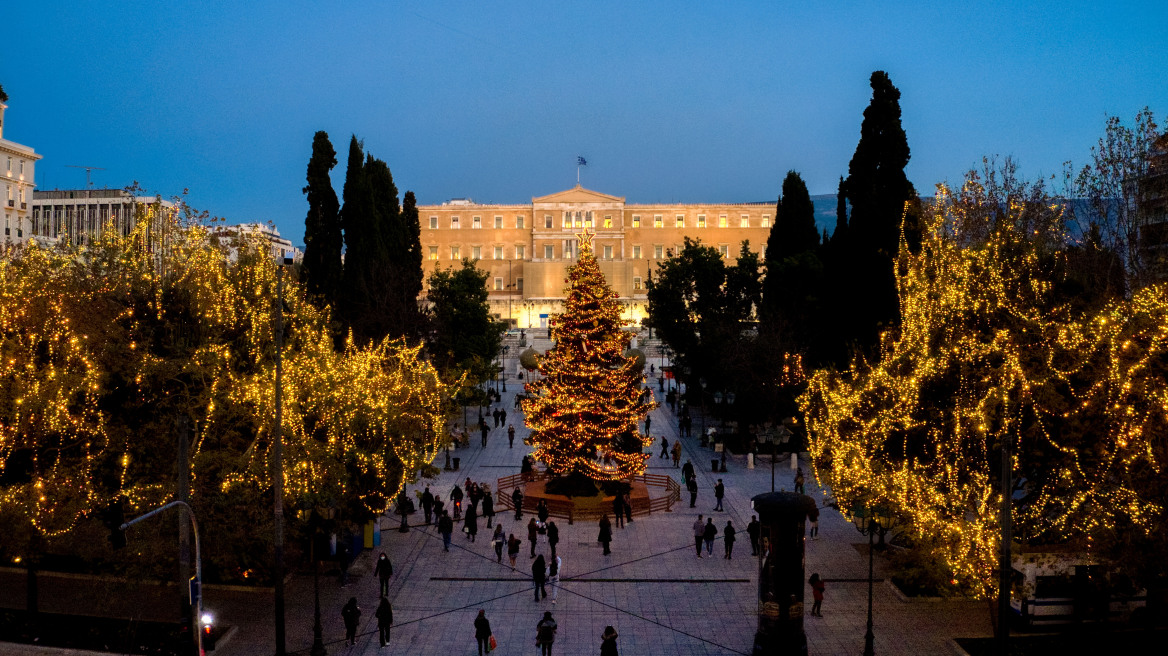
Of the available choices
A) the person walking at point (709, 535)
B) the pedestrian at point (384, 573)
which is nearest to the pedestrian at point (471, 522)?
the pedestrian at point (384, 573)

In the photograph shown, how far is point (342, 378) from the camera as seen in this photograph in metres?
19.8

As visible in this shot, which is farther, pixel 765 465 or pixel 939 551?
pixel 765 465

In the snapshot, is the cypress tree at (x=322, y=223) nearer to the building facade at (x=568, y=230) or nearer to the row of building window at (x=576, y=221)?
the building facade at (x=568, y=230)

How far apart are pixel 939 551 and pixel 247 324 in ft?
47.5

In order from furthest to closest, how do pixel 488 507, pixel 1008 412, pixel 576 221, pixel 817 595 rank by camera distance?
1. pixel 576 221
2. pixel 488 507
3. pixel 817 595
4. pixel 1008 412

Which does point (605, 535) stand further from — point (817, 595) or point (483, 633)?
point (483, 633)

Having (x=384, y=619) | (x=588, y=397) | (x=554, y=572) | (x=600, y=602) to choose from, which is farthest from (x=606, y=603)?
(x=588, y=397)

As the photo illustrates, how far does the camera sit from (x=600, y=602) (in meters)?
19.0

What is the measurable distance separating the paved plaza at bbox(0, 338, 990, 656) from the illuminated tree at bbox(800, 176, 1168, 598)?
7.08 ft

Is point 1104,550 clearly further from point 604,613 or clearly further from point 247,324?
point 247,324

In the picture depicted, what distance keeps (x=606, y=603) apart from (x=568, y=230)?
100733 millimetres

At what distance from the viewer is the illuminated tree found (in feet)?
49.2

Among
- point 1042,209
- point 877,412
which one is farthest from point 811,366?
point 877,412

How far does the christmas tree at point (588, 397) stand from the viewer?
27531mm
